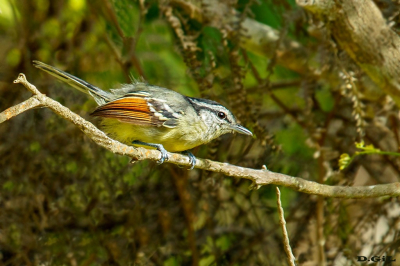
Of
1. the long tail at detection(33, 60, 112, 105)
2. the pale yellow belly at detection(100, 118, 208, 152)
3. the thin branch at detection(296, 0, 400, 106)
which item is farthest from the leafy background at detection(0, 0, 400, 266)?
the long tail at detection(33, 60, 112, 105)

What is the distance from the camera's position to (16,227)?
4.26 meters

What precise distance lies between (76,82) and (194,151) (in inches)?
57.9

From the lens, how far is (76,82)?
356 centimetres

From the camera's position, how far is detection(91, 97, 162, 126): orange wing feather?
3.45 meters

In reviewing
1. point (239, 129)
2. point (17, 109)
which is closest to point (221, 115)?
point (239, 129)

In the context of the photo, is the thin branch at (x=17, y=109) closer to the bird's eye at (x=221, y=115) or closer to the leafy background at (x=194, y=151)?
the bird's eye at (x=221, y=115)

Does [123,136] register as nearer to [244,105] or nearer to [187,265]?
[244,105]

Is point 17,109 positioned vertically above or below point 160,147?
above

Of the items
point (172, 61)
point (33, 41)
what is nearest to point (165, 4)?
point (172, 61)

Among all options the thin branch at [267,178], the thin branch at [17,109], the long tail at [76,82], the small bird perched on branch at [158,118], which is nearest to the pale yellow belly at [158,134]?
the small bird perched on branch at [158,118]

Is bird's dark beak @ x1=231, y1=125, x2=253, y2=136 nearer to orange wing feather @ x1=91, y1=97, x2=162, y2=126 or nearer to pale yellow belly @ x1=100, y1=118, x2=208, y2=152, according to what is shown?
pale yellow belly @ x1=100, y1=118, x2=208, y2=152

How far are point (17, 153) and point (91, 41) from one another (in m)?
1.61

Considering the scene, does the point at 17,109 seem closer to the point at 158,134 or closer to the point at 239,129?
the point at 158,134

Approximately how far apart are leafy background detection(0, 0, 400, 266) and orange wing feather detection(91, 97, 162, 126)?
67 centimetres
